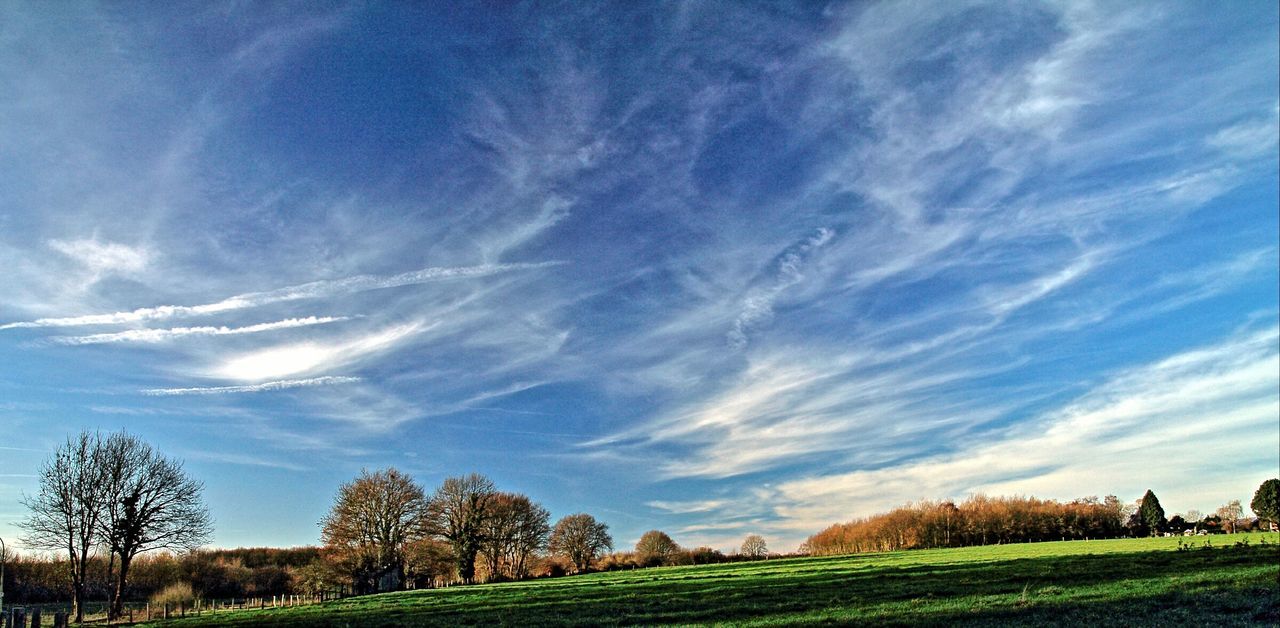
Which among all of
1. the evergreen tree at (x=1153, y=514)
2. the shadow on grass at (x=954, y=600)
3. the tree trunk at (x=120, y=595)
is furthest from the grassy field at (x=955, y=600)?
the evergreen tree at (x=1153, y=514)

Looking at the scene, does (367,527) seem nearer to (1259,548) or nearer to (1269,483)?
(1259,548)

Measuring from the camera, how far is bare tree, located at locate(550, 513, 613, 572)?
11925cm

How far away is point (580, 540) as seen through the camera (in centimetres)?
12138

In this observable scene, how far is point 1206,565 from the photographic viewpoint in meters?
36.9

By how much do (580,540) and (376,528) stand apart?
137 feet

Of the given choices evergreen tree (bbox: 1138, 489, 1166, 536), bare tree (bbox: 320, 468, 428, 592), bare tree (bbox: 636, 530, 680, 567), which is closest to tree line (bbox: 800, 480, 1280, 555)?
evergreen tree (bbox: 1138, 489, 1166, 536)

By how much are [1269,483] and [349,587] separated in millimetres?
145866

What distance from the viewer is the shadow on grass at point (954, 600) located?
74.8 feet

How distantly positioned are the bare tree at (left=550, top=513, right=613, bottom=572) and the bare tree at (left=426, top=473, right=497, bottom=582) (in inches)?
781

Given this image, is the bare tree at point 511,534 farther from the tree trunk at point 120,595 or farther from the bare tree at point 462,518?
the tree trunk at point 120,595

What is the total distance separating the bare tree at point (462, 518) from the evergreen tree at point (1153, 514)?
424 ft

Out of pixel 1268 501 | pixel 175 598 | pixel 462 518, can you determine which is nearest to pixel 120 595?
pixel 175 598

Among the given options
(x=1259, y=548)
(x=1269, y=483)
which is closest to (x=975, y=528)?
(x=1269, y=483)

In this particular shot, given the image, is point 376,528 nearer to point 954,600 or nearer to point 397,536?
point 397,536
